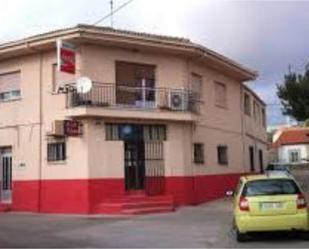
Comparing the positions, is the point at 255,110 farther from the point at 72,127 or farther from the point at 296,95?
the point at 72,127

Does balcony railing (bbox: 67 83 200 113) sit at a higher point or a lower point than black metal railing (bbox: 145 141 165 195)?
higher

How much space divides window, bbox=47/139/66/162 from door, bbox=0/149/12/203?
94.9 inches

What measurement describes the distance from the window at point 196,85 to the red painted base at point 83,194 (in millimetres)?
3482

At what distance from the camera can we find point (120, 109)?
81.8ft

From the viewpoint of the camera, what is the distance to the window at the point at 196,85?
2812cm

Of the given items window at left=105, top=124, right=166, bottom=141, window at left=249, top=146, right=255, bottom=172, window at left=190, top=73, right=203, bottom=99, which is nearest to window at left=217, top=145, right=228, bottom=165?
window at left=190, top=73, right=203, bottom=99

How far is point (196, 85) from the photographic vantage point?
28672 mm

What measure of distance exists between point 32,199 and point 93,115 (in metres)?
4.50

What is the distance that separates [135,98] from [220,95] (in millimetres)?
6368

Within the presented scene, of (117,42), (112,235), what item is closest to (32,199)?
(117,42)

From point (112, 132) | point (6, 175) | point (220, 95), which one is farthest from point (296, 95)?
point (6, 175)

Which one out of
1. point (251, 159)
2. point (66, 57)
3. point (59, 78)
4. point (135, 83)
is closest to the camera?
point (66, 57)

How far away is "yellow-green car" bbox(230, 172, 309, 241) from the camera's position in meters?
14.7

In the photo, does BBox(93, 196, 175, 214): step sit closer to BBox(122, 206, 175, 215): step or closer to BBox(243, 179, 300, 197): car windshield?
BBox(122, 206, 175, 215): step
